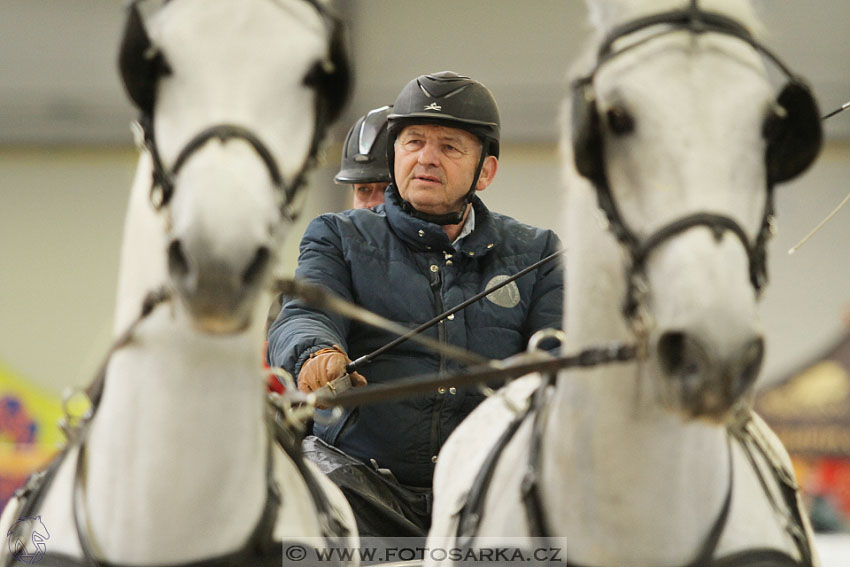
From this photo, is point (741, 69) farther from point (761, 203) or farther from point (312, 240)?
point (312, 240)

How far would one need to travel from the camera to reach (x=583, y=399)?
1.50 metres

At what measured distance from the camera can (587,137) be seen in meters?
1.40

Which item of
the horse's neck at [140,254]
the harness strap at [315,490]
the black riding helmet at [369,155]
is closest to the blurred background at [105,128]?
the black riding helmet at [369,155]

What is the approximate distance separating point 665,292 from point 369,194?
236 centimetres

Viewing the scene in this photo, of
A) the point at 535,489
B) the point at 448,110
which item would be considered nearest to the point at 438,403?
the point at 448,110

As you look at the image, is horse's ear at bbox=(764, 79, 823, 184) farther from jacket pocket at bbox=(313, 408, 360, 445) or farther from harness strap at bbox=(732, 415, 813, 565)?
jacket pocket at bbox=(313, 408, 360, 445)

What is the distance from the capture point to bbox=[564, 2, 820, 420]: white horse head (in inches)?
50.3

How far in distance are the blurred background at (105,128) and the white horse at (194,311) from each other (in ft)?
16.6

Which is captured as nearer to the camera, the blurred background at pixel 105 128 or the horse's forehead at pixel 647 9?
the horse's forehead at pixel 647 9

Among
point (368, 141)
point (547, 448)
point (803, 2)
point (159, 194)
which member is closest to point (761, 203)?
point (547, 448)

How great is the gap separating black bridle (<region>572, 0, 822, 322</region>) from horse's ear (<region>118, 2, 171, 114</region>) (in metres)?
0.56

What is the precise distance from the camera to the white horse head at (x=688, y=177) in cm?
128

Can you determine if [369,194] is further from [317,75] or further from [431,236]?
[317,75]

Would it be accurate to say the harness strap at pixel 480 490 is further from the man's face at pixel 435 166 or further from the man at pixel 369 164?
the man at pixel 369 164
